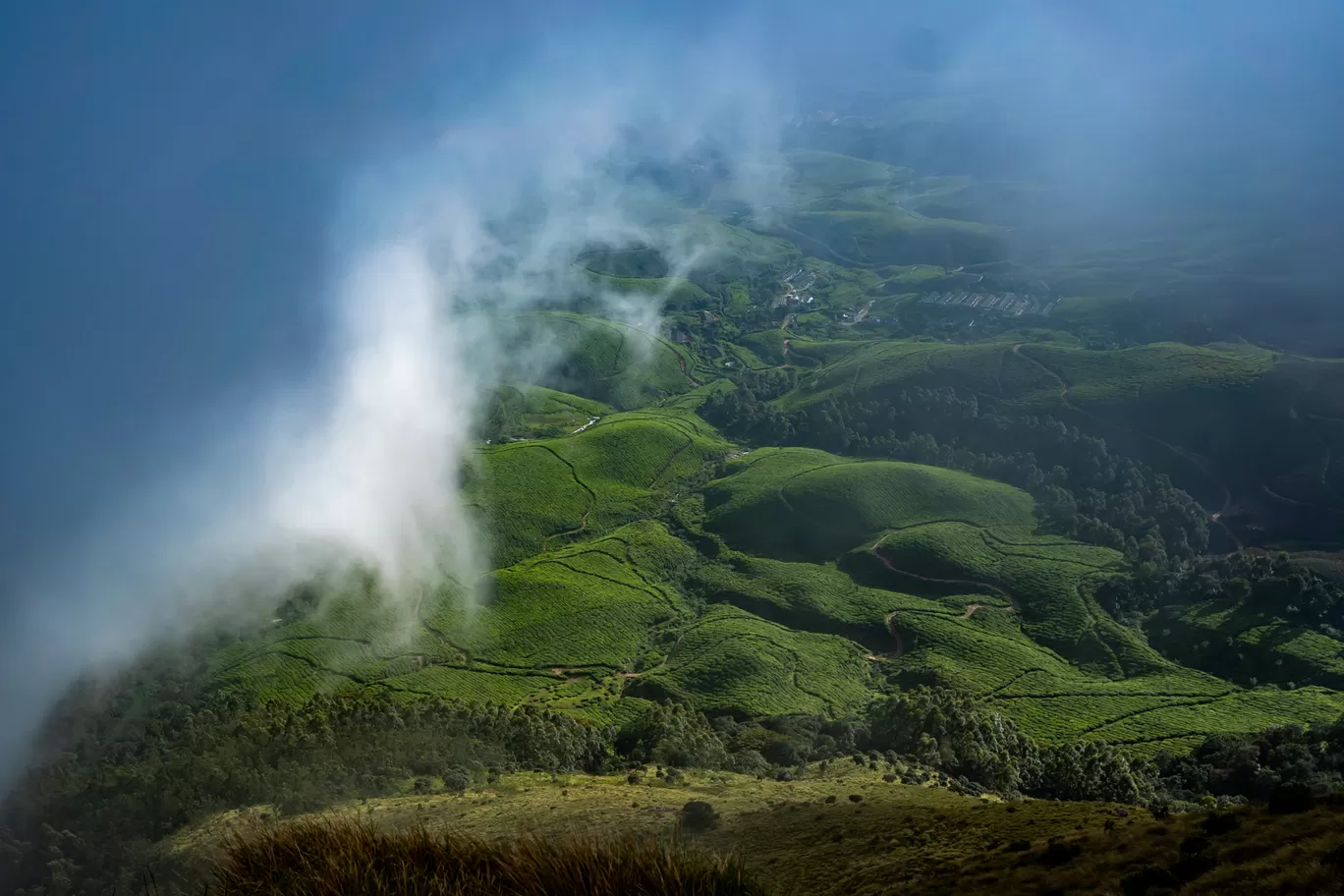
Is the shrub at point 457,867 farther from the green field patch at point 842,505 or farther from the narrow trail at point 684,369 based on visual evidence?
the narrow trail at point 684,369

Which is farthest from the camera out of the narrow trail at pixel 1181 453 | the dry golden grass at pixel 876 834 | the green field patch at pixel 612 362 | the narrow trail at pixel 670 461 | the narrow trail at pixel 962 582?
the green field patch at pixel 612 362

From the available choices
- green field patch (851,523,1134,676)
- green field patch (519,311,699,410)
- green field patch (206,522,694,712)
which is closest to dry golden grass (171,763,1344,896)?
green field patch (206,522,694,712)

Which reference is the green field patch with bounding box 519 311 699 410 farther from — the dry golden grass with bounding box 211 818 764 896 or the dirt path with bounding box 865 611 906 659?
the dry golden grass with bounding box 211 818 764 896

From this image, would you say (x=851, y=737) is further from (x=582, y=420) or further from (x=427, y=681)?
(x=582, y=420)

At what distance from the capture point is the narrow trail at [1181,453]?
8606 cm

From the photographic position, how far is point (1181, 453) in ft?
313

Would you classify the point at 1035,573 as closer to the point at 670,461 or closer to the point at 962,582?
the point at 962,582

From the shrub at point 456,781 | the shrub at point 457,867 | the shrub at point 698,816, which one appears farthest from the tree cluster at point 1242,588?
the shrub at point 457,867

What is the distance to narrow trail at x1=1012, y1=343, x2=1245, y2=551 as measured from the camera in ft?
282

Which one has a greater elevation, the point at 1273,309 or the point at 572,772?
the point at 1273,309

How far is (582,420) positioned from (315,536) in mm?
58063

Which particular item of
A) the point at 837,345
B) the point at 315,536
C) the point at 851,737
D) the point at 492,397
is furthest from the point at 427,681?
the point at 837,345

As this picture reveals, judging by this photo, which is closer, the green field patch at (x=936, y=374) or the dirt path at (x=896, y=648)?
the dirt path at (x=896, y=648)

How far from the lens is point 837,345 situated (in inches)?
5851
